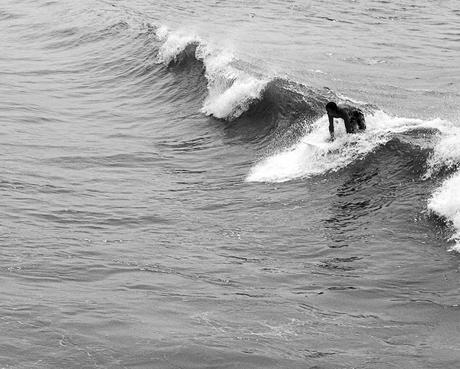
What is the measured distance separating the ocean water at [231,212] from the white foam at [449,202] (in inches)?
1.2

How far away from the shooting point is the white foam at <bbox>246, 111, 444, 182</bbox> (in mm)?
15203

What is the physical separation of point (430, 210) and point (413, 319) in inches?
128

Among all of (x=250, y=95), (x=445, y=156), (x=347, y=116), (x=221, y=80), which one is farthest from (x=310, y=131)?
(x=221, y=80)

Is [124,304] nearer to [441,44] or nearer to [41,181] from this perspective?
[41,181]

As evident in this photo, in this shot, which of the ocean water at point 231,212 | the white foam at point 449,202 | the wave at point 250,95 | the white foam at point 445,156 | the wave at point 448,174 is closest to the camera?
the ocean water at point 231,212

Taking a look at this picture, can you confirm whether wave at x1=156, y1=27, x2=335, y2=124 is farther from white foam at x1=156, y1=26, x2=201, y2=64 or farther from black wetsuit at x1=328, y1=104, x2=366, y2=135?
black wetsuit at x1=328, y1=104, x2=366, y2=135

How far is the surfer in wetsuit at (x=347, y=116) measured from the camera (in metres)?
15.3

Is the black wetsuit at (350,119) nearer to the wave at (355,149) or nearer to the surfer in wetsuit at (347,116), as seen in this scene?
the surfer in wetsuit at (347,116)

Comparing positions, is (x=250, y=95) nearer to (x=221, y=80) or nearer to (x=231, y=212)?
(x=221, y=80)

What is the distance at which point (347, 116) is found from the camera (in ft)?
50.5

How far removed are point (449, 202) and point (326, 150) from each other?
12.5 feet

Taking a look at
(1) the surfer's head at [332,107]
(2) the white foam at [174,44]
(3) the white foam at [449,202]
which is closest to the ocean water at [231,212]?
(3) the white foam at [449,202]

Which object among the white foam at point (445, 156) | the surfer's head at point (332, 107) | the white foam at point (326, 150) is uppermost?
the surfer's head at point (332, 107)

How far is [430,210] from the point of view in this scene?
1233cm
